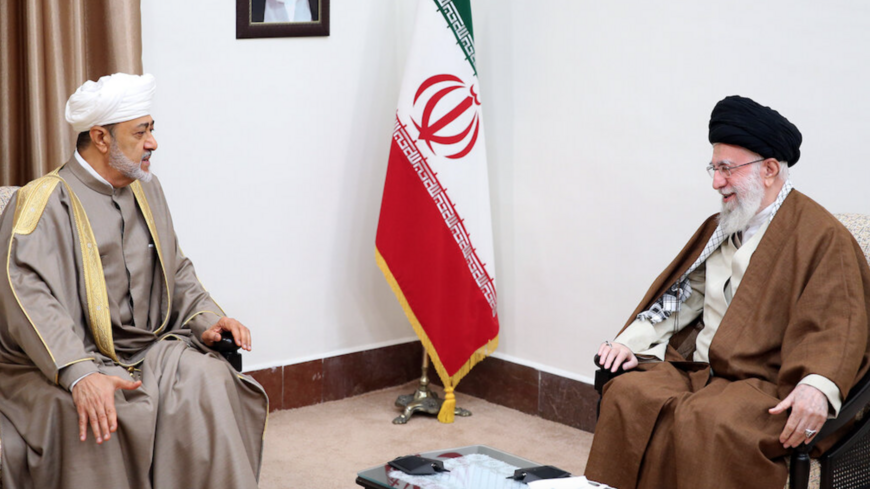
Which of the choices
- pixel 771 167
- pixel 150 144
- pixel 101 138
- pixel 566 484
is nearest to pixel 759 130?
pixel 771 167

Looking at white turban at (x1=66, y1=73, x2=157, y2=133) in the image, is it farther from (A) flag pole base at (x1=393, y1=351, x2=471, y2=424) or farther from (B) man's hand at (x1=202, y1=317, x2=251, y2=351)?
(A) flag pole base at (x1=393, y1=351, x2=471, y2=424)

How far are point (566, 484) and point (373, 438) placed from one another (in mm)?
1862

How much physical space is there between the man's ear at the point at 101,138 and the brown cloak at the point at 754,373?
172 centimetres

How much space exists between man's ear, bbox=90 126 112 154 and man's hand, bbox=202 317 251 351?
2.11 feet

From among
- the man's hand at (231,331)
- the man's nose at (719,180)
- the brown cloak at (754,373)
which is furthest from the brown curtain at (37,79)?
the man's nose at (719,180)

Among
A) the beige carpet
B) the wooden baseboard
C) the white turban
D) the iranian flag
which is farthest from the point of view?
the wooden baseboard

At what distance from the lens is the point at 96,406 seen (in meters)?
2.55

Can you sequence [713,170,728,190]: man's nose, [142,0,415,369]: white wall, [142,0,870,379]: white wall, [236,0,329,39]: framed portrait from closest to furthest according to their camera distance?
[713,170,728,190]: man's nose, [142,0,870,379]: white wall, [142,0,415,369]: white wall, [236,0,329,39]: framed portrait

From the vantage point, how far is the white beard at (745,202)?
2.97 metres

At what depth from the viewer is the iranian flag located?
425cm

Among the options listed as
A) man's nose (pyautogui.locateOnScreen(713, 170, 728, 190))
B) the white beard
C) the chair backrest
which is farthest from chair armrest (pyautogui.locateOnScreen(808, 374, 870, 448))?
man's nose (pyautogui.locateOnScreen(713, 170, 728, 190))

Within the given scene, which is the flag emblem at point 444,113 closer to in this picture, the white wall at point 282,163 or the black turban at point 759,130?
the white wall at point 282,163

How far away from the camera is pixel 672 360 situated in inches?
122

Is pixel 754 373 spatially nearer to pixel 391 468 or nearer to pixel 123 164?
pixel 391 468
